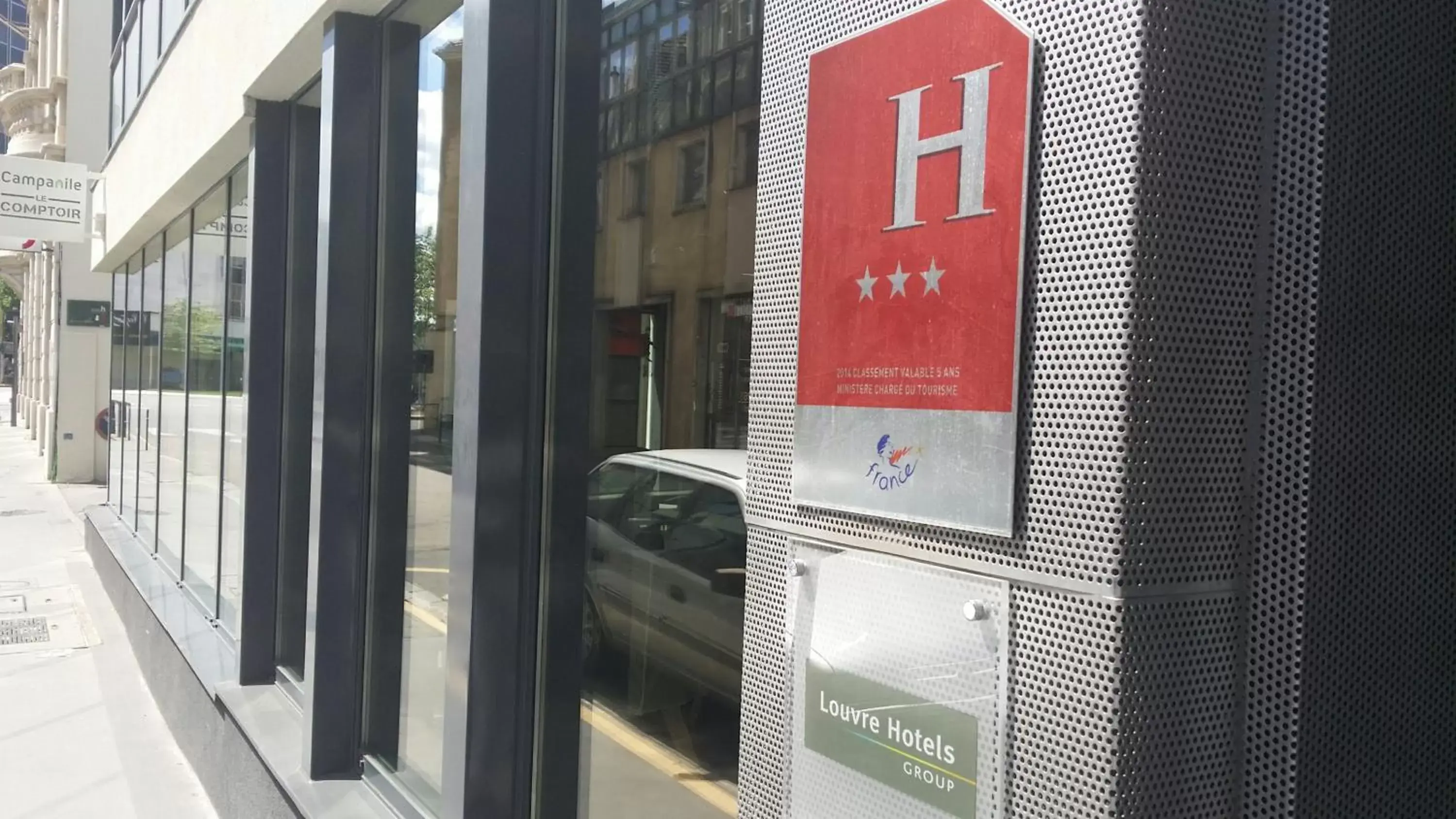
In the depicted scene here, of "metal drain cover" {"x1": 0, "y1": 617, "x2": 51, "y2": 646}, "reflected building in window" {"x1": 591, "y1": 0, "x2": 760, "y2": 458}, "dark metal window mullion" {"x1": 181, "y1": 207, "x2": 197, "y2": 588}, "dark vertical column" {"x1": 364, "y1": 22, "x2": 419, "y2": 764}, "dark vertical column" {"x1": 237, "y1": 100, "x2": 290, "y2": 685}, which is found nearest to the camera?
"reflected building in window" {"x1": 591, "y1": 0, "x2": 760, "y2": 458}

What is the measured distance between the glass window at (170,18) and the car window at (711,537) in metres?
6.04

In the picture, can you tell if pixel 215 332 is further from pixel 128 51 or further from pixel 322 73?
pixel 128 51

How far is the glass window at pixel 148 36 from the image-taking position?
31.6 feet

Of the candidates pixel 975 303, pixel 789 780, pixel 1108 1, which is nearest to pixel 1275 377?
pixel 975 303

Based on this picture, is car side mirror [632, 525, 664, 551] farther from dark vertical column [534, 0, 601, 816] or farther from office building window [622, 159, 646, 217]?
office building window [622, 159, 646, 217]

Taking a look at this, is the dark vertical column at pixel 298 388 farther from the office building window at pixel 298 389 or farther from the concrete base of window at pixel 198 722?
the concrete base of window at pixel 198 722

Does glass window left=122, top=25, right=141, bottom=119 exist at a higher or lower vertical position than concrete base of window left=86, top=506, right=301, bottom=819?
higher

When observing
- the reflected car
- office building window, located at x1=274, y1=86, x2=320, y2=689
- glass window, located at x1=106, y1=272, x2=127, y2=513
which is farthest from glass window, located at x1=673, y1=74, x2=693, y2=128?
glass window, located at x1=106, y1=272, x2=127, y2=513

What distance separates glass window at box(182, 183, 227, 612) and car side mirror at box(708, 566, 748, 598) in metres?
5.75

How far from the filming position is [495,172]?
3314 millimetres

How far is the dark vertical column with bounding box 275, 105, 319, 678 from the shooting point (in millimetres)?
5605

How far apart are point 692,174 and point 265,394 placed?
3800 millimetres

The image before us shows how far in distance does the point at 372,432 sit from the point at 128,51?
937cm

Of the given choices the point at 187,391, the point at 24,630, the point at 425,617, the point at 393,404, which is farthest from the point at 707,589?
the point at 24,630
